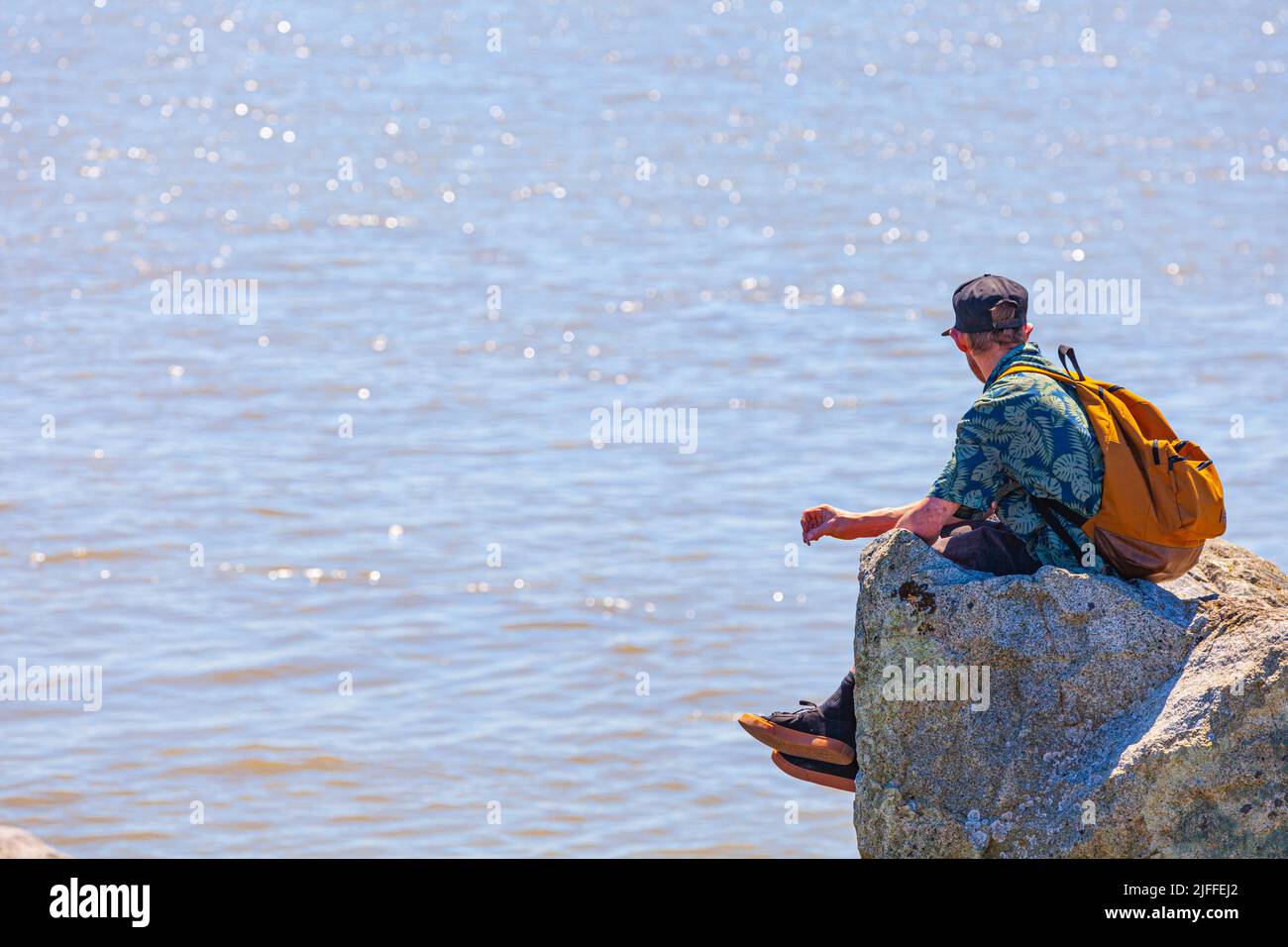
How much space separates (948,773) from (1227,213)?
27.2m

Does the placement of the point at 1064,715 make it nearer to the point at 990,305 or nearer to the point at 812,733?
the point at 812,733

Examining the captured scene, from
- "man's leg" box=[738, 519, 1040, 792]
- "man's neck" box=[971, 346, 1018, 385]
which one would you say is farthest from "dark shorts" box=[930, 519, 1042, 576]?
"man's neck" box=[971, 346, 1018, 385]

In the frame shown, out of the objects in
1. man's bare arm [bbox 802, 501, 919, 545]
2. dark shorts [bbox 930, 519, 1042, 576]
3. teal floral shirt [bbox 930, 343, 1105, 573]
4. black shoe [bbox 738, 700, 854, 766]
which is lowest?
black shoe [bbox 738, 700, 854, 766]

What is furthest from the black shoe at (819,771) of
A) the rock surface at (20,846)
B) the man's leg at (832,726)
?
the rock surface at (20,846)

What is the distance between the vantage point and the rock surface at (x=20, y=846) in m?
5.51

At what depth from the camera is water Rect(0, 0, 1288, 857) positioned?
13.6 metres

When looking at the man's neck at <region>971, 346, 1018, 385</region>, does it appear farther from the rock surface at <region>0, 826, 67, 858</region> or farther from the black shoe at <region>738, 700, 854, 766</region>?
the rock surface at <region>0, 826, 67, 858</region>

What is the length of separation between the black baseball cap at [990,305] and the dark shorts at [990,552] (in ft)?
2.33

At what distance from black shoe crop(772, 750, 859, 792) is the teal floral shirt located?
102cm

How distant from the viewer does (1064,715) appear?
664 centimetres

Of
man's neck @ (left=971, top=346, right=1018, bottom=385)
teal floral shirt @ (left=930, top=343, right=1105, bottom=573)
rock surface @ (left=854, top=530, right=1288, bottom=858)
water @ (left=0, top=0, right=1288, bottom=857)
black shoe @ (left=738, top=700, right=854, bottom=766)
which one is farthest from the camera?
water @ (left=0, top=0, right=1288, bottom=857)

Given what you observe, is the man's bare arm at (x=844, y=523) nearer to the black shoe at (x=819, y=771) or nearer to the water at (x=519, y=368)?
the black shoe at (x=819, y=771)

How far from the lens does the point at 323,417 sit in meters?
21.7

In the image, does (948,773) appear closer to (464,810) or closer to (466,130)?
(464,810)
